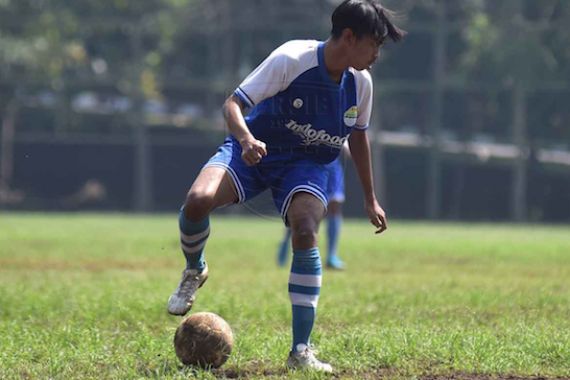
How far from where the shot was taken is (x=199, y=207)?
6.66 m

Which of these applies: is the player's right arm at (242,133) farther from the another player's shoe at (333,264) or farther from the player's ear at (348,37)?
the another player's shoe at (333,264)

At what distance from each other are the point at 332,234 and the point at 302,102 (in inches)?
349

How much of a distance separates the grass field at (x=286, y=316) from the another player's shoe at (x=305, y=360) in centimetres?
9

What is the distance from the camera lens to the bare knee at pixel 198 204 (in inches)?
262

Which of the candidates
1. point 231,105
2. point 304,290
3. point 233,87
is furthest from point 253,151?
point 233,87

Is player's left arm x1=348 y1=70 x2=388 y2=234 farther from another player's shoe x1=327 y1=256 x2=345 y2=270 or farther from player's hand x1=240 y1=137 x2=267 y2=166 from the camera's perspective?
another player's shoe x1=327 y1=256 x2=345 y2=270

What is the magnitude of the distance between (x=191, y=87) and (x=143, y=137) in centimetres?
276

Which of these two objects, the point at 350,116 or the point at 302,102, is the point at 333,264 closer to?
the point at 350,116

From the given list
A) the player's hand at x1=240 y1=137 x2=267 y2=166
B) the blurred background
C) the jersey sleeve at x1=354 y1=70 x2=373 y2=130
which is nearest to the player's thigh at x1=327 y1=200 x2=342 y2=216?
the jersey sleeve at x1=354 y1=70 x2=373 y2=130

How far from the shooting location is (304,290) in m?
6.51

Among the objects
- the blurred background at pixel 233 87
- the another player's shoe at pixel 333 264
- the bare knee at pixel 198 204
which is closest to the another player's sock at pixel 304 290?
the bare knee at pixel 198 204

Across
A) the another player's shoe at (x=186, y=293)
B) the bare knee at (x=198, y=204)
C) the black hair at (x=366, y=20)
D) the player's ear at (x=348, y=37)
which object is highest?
the black hair at (x=366, y=20)

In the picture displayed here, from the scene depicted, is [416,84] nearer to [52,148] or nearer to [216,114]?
[216,114]

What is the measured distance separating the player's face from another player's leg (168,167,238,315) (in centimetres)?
98
